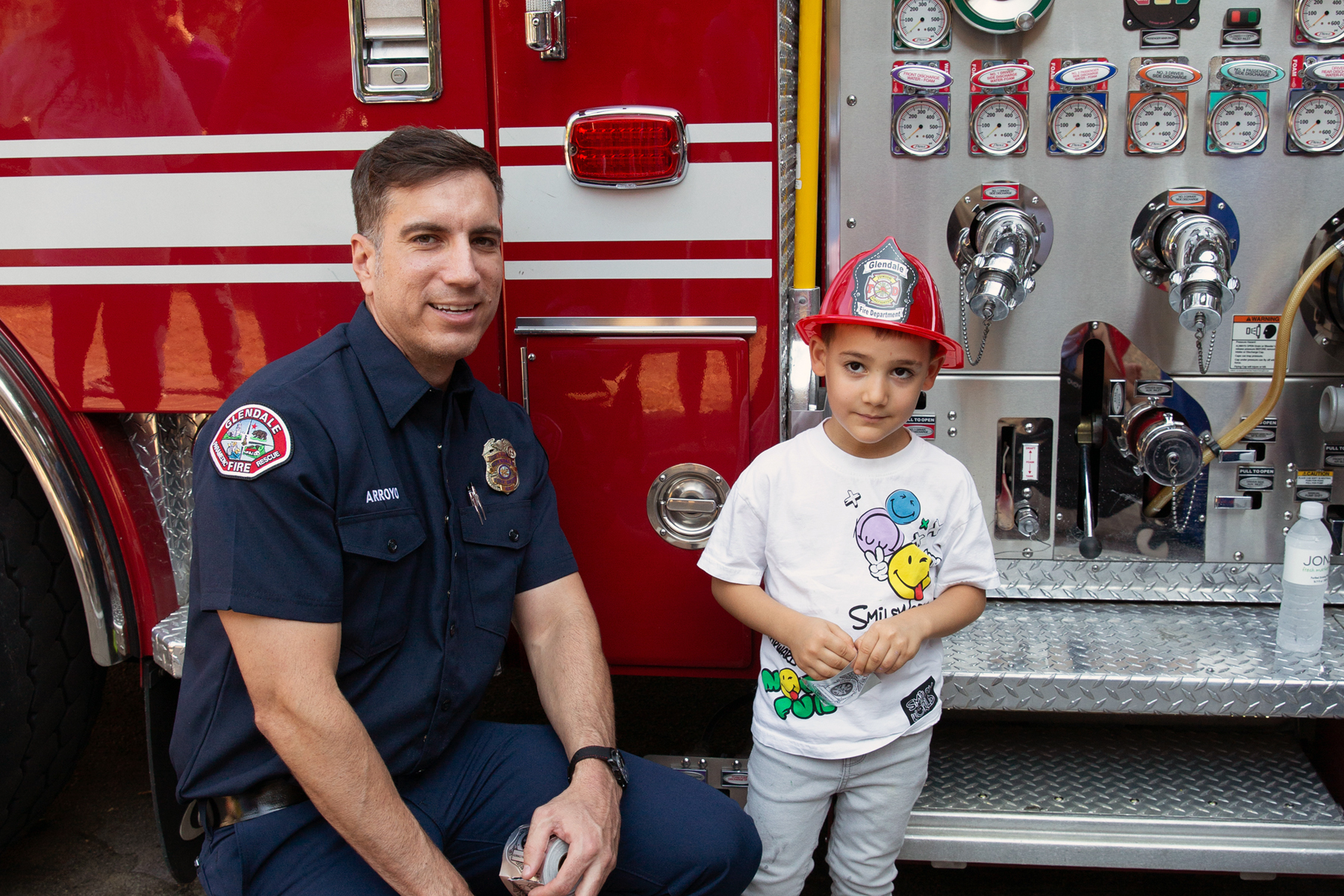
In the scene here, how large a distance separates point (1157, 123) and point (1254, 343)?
0.49 meters

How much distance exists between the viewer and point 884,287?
1.57 m

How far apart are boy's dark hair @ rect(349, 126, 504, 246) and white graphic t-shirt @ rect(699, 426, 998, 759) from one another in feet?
2.28

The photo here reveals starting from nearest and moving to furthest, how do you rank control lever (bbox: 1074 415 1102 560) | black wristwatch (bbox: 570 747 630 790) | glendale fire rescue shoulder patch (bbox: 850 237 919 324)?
glendale fire rescue shoulder patch (bbox: 850 237 919 324), black wristwatch (bbox: 570 747 630 790), control lever (bbox: 1074 415 1102 560)

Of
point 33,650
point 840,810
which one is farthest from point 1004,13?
point 33,650

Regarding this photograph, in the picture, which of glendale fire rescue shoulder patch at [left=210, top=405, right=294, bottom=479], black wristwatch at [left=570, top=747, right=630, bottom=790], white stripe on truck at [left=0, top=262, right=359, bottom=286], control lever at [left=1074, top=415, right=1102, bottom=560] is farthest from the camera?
control lever at [left=1074, top=415, right=1102, bottom=560]

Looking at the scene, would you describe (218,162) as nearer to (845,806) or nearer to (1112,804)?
(845,806)

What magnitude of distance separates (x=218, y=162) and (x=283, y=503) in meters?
0.87

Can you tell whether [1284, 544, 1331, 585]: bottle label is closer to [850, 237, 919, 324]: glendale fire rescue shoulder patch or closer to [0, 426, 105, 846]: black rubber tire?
[850, 237, 919, 324]: glendale fire rescue shoulder patch

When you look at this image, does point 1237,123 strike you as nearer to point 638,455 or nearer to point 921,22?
point 921,22

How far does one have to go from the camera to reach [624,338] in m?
1.95

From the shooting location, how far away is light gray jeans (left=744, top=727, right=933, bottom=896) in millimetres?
1661

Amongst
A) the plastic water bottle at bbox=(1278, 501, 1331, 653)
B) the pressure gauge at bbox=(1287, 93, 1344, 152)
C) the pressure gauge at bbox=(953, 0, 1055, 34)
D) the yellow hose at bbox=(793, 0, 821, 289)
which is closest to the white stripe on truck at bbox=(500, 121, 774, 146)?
the yellow hose at bbox=(793, 0, 821, 289)

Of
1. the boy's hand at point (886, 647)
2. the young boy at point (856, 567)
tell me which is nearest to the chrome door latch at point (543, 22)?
the young boy at point (856, 567)

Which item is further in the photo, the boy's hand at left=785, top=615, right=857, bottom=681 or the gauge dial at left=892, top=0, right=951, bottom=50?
the gauge dial at left=892, top=0, right=951, bottom=50
